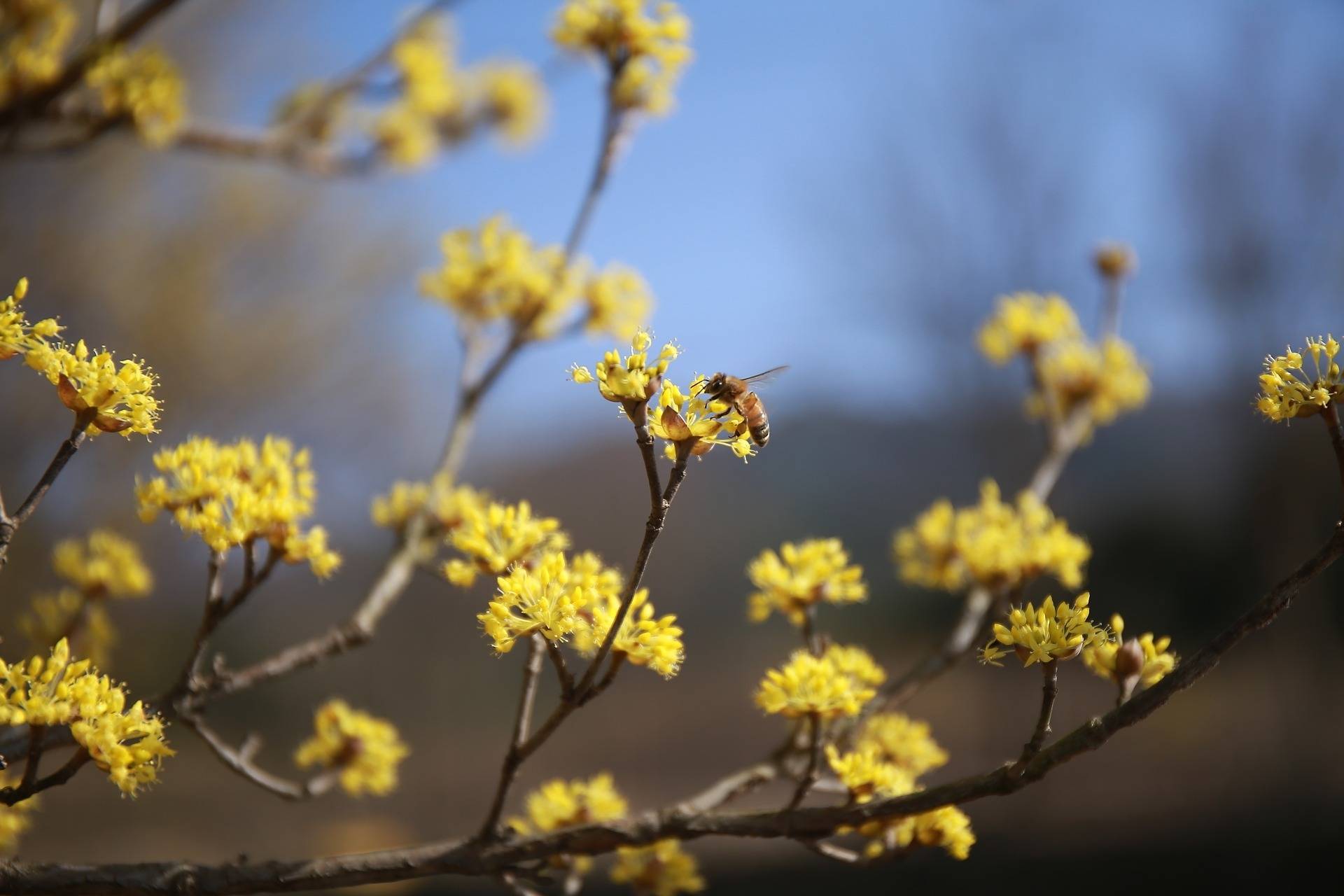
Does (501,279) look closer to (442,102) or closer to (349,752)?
(349,752)

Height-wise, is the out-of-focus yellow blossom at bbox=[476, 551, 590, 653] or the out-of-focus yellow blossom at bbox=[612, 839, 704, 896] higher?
the out-of-focus yellow blossom at bbox=[476, 551, 590, 653]

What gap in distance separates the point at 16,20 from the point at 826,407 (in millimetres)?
3525

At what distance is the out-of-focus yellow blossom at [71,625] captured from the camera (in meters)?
0.88

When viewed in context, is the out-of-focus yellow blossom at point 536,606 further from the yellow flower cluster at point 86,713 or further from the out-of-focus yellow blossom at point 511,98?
the out-of-focus yellow blossom at point 511,98

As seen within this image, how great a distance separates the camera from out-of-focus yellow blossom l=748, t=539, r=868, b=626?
0.75 m

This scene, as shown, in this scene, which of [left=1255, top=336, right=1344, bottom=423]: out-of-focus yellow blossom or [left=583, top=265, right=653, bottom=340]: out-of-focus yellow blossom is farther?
[left=583, top=265, right=653, bottom=340]: out-of-focus yellow blossom

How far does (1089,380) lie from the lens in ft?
3.76

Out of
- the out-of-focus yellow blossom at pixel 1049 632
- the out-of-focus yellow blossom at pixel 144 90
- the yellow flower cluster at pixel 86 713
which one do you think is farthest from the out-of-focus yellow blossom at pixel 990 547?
the out-of-focus yellow blossom at pixel 144 90

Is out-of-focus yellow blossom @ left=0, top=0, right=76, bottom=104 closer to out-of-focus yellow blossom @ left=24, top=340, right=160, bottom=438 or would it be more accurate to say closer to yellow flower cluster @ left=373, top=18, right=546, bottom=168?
yellow flower cluster @ left=373, top=18, right=546, bottom=168

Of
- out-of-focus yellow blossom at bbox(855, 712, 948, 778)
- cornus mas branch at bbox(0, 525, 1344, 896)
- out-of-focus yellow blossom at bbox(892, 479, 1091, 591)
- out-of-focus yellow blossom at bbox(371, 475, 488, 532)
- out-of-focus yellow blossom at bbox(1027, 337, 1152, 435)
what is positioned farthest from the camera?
out-of-focus yellow blossom at bbox(1027, 337, 1152, 435)

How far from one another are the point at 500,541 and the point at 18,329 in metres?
0.31

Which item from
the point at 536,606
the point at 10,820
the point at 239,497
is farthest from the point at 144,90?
the point at 536,606

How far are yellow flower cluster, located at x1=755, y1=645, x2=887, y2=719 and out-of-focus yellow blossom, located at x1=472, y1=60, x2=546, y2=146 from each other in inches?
61.0

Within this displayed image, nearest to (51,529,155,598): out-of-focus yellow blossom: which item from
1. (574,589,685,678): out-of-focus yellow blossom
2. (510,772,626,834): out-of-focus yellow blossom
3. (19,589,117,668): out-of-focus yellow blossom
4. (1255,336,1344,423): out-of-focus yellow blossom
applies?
(19,589,117,668): out-of-focus yellow blossom
